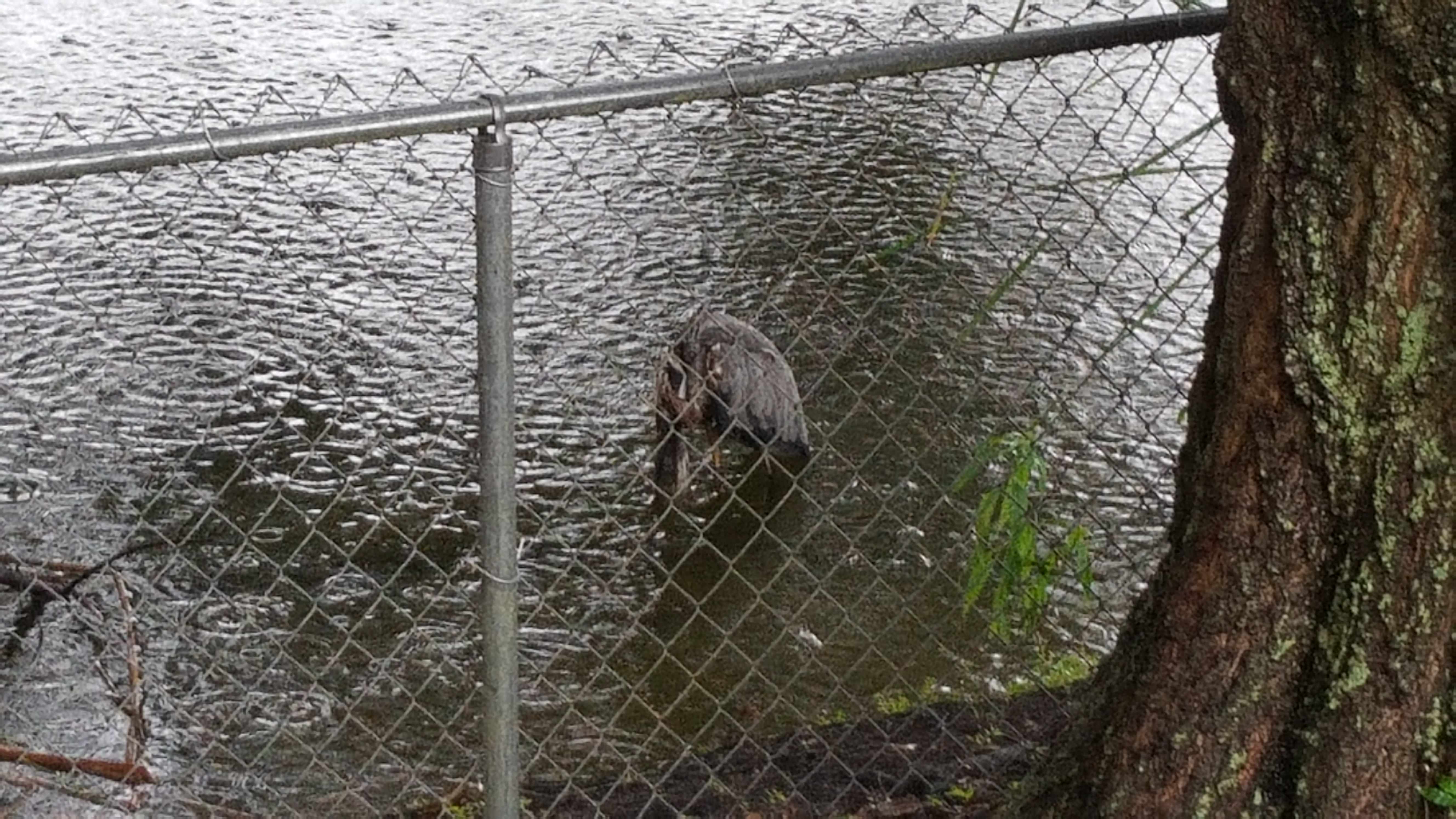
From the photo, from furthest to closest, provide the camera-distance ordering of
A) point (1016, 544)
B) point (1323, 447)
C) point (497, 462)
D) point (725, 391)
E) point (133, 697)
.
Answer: point (725, 391)
point (133, 697)
point (1016, 544)
point (497, 462)
point (1323, 447)

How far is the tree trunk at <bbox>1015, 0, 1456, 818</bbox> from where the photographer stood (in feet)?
7.36

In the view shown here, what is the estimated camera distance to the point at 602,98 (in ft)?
8.51

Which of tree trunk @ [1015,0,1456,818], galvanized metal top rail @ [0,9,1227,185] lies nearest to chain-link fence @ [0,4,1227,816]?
galvanized metal top rail @ [0,9,1227,185]

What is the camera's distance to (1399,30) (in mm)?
2186

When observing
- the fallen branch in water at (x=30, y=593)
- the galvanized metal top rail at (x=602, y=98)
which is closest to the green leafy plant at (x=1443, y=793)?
the galvanized metal top rail at (x=602, y=98)

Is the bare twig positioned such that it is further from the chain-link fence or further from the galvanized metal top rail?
the galvanized metal top rail

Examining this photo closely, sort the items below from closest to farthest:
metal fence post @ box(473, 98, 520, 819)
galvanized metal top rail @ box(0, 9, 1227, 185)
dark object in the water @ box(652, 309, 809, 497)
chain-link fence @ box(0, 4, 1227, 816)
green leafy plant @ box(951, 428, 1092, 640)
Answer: galvanized metal top rail @ box(0, 9, 1227, 185) < metal fence post @ box(473, 98, 520, 819) < green leafy plant @ box(951, 428, 1092, 640) < chain-link fence @ box(0, 4, 1227, 816) < dark object in the water @ box(652, 309, 809, 497)

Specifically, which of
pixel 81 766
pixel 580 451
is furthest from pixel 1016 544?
A: pixel 580 451

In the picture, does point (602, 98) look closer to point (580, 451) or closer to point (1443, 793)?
point (1443, 793)

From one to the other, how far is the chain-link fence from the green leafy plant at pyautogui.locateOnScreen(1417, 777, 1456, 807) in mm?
744

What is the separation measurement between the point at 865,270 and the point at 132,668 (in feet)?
13.9

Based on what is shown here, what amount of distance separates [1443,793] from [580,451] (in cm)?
374

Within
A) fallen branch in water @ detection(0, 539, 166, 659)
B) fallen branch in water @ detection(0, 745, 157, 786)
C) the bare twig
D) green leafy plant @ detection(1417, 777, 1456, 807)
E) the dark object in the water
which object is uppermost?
the dark object in the water

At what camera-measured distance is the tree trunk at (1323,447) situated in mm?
2242
